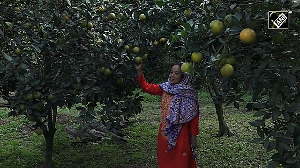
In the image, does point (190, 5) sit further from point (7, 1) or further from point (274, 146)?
point (7, 1)

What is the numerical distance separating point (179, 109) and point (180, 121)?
0.33 feet

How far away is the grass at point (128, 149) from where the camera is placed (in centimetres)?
423

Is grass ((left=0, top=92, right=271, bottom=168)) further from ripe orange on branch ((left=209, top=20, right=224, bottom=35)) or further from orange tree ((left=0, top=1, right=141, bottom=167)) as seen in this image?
ripe orange on branch ((left=209, top=20, right=224, bottom=35))

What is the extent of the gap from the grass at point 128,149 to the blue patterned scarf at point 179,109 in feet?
4.37

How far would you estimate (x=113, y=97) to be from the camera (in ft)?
10.2

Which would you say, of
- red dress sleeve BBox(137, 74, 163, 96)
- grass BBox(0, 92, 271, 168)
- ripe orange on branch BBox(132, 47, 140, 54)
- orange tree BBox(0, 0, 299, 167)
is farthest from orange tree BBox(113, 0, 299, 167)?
grass BBox(0, 92, 271, 168)

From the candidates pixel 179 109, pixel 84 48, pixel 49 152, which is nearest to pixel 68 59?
pixel 84 48

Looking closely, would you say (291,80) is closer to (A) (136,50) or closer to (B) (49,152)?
(A) (136,50)

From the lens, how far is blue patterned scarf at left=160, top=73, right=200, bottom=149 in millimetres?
2889

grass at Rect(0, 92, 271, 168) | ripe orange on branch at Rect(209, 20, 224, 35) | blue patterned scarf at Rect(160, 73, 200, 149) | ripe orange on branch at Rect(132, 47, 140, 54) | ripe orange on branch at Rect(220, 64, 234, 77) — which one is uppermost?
ripe orange on branch at Rect(132, 47, 140, 54)

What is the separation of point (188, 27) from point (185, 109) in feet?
4.58

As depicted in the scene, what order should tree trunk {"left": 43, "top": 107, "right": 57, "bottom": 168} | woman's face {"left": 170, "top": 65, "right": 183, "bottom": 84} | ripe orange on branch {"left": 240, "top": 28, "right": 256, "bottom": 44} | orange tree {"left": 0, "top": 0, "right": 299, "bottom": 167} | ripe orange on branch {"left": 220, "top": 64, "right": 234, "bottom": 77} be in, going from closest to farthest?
ripe orange on branch {"left": 240, "top": 28, "right": 256, "bottom": 44} < ripe orange on branch {"left": 220, "top": 64, "right": 234, "bottom": 77} < orange tree {"left": 0, "top": 0, "right": 299, "bottom": 167} < woman's face {"left": 170, "top": 65, "right": 183, "bottom": 84} < tree trunk {"left": 43, "top": 107, "right": 57, "bottom": 168}

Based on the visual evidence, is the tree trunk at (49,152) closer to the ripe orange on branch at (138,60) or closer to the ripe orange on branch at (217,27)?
the ripe orange on branch at (138,60)

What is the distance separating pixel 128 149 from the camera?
489cm
